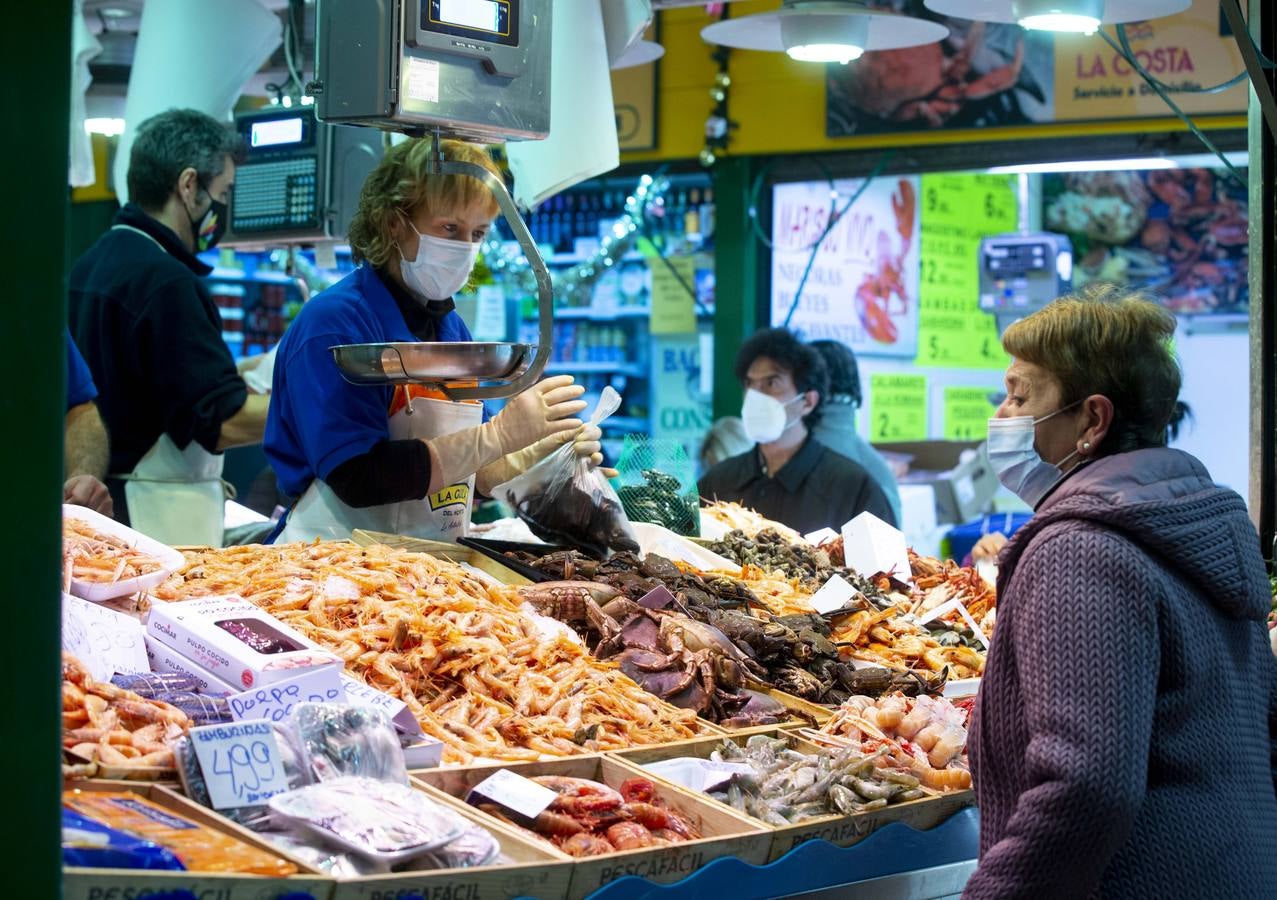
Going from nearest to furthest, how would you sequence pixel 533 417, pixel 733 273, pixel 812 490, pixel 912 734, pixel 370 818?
pixel 370 818 → pixel 912 734 → pixel 533 417 → pixel 812 490 → pixel 733 273

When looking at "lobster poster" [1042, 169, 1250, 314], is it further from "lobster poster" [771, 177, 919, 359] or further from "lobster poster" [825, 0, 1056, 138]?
"lobster poster" [825, 0, 1056, 138]

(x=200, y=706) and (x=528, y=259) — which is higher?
(x=528, y=259)

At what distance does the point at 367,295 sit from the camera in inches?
157

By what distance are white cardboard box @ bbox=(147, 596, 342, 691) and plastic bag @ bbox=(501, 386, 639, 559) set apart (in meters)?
1.40

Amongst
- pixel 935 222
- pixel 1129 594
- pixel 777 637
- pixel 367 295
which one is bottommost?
pixel 777 637

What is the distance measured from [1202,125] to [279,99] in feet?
14.3

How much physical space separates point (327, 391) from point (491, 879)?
1912 millimetres

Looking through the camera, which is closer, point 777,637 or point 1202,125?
point 777,637

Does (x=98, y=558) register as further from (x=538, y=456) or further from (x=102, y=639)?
(x=538, y=456)

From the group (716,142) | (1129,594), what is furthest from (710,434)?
(1129,594)

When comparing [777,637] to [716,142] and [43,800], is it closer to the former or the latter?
[43,800]

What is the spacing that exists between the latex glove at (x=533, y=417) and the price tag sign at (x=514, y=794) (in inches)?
54.2

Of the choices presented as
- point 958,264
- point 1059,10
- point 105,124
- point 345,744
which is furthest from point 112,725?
point 958,264

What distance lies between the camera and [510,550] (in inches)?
156
